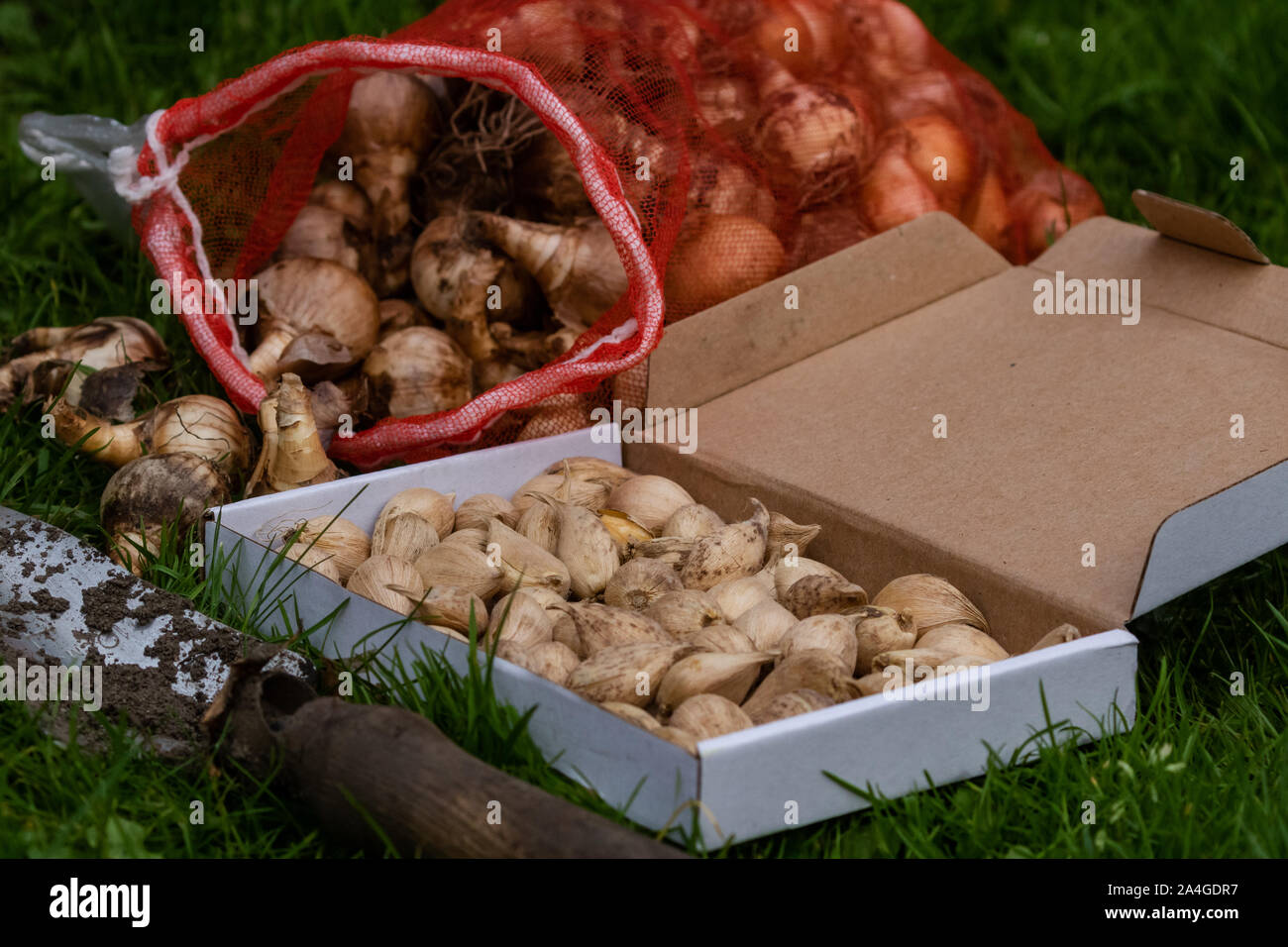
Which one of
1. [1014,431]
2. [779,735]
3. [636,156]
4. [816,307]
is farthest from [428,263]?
[779,735]

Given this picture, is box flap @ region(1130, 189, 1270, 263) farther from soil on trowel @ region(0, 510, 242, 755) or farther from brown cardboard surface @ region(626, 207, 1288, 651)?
soil on trowel @ region(0, 510, 242, 755)

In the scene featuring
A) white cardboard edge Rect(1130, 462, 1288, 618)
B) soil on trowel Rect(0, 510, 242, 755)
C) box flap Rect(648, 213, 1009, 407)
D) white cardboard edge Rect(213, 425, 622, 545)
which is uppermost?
box flap Rect(648, 213, 1009, 407)

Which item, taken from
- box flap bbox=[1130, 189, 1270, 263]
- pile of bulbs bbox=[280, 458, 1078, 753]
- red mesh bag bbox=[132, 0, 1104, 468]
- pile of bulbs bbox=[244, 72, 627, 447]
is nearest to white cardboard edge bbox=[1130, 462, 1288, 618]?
pile of bulbs bbox=[280, 458, 1078, 753]

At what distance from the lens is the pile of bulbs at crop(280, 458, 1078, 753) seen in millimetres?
1655

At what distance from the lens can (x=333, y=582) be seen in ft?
6.01

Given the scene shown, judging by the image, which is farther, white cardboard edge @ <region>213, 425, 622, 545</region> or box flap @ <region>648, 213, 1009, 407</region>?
box flap @ <region>648, 213, 1009, 407</region>

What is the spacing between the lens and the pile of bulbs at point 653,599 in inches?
65.2

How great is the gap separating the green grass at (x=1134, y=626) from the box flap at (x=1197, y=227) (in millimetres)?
546

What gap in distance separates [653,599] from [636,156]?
88 centimetres

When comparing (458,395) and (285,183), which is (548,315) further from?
(285,183)

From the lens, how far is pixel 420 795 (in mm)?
1412

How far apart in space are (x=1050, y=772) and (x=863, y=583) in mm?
504

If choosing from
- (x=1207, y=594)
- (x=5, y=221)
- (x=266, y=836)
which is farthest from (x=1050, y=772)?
(x=5, y=221)

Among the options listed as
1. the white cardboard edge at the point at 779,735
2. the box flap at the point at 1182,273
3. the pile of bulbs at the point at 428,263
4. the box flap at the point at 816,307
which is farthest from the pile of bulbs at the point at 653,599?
the box flap at the point at 1182,273
